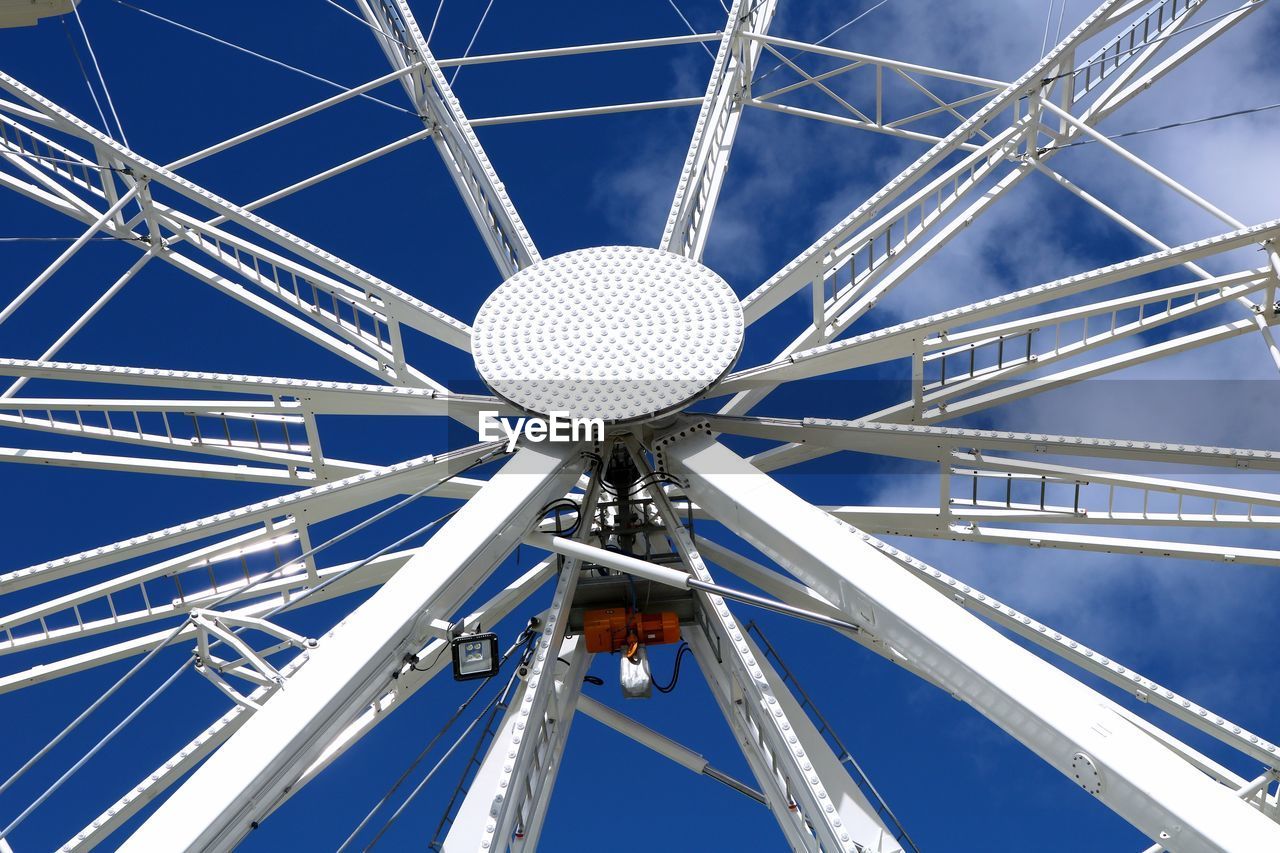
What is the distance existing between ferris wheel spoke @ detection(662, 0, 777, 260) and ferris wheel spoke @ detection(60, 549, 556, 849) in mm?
6052

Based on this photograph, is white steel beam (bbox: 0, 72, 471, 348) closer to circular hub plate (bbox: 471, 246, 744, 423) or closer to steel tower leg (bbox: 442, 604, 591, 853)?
circular hub plate (bbox: 471, 246, 744, 423)

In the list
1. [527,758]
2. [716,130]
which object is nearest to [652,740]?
[527,758]

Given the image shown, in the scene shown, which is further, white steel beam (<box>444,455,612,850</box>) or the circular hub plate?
the circular hub plate

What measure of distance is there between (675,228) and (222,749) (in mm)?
10851

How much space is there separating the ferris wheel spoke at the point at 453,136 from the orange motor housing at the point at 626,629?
5571 millimetres

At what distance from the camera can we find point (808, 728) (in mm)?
17750

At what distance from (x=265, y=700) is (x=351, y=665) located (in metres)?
1.50

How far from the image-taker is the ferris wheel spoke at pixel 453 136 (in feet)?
71.7

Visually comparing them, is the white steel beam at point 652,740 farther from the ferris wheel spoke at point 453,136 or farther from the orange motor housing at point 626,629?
the ferris wheel spoke at point 453,136

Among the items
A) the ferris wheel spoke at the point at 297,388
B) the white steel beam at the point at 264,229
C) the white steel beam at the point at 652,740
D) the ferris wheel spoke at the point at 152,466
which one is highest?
the white steel beam at the point at 264,229

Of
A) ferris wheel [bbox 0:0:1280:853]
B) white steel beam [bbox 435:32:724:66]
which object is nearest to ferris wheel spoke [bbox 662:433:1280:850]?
ferris wheel [bbox 0:0:1280:853]

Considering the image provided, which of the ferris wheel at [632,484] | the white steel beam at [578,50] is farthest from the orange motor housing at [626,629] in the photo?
the white steel beam at [578,50]

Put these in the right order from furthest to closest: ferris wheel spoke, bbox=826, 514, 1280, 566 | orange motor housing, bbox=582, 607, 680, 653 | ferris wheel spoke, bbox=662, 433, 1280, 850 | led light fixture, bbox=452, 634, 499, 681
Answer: ferris wheel spoke, bbox=826, 514, 1280, 566, orange motor housing, bbox=582, 607, 680, 653, led light fixture, bbox=452, 634, 499, 681, ferris wheel spoke, bbox=662, 433, 1280, 850

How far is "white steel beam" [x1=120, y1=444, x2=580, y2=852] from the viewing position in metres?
12.6
